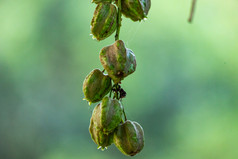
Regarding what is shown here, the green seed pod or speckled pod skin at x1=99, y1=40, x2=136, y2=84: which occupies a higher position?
speckled pod skin at x1=99, y1=40, x2=136, y2=84

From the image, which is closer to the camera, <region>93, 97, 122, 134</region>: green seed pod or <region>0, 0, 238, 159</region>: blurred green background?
<region>93, 97, 122, 134</region>: green seed pod

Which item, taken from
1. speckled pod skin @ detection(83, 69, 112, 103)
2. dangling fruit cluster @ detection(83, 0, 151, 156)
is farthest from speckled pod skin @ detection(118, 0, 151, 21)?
speckled pod skin @ detection(83, 69, 112, 103)

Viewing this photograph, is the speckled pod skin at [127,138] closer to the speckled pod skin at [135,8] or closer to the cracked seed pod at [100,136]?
the cracked seed pod at [100,136]

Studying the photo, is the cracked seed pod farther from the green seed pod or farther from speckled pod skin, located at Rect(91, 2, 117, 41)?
speckled pod skin, located at Rect(91, 2, 117, 41)

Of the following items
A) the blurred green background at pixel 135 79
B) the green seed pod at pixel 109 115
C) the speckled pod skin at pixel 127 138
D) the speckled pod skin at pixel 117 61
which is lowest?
the speckled pod skin at pixel 127 138

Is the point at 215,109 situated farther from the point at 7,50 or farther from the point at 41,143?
the point at 7,50

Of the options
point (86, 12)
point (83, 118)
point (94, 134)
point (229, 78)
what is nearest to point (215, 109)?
point (229, 78)

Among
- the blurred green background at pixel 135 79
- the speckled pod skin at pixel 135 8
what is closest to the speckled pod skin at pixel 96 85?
the speckled pod skin at pixel 135 8

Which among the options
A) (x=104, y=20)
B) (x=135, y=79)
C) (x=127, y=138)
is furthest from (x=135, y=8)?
(x=135, y=79)
